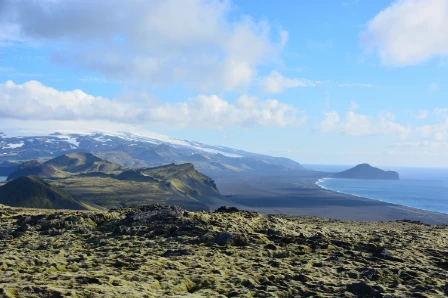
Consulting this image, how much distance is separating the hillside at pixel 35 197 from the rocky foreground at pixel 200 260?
13804cm

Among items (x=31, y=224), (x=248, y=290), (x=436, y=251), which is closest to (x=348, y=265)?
(x=248, y=290)

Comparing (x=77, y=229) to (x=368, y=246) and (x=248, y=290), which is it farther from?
(x=368, y=246)

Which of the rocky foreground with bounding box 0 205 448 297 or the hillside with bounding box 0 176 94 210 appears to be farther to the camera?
the hillside with bounding box 0 176 94 210

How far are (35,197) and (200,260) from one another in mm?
165210

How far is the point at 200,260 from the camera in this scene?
20016mm

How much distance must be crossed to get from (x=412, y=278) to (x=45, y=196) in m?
173

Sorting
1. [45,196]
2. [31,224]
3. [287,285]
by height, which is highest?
[287,285]

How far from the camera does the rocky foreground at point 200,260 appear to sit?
15172 millimetres

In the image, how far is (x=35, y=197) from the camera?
527 ft

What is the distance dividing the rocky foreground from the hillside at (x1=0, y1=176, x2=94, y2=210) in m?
138

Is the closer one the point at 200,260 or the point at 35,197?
the point at 200,260

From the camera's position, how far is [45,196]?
163 metres

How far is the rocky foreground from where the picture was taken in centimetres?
1517

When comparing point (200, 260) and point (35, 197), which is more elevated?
point (200, 260)
